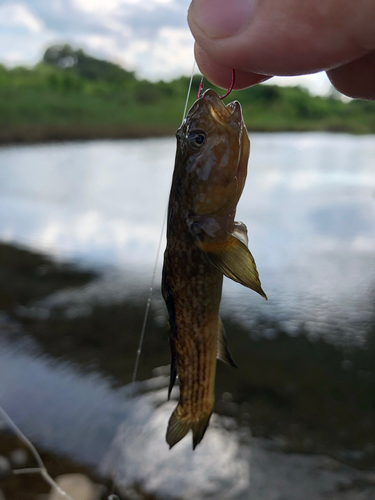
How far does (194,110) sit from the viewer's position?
1.05m

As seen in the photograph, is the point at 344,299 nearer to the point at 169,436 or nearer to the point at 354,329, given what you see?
the point at 354,329

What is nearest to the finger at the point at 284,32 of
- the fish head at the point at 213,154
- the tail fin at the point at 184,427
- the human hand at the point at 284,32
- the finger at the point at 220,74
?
the human hand at the point at 284,32

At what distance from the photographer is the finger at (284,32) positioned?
830 millimetres

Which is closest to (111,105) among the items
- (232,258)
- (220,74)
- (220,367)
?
(220,367)

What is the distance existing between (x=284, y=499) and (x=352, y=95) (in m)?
1.73

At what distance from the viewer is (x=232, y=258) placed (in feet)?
3.17

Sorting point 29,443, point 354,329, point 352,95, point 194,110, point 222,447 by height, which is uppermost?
point 352,95

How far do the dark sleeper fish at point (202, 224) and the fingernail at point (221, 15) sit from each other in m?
0.16

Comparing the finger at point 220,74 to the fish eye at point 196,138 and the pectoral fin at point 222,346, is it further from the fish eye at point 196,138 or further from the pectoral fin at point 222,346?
the pectoral fin at point 222,346

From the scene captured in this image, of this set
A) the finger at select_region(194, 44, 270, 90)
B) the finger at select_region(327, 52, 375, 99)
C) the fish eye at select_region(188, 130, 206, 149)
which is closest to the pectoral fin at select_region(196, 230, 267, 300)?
the fish eye at select_region(188, 130, 206, 149)

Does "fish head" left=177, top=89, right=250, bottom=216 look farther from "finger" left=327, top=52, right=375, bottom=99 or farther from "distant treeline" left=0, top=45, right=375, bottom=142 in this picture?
"distant treeline" left=0, top=45, right=375, bottom=142

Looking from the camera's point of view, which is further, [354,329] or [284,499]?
[354,329]

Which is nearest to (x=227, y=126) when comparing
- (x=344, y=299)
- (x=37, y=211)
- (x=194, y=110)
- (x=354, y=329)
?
(x=194, y=110)

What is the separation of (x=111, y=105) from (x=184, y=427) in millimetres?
18759
